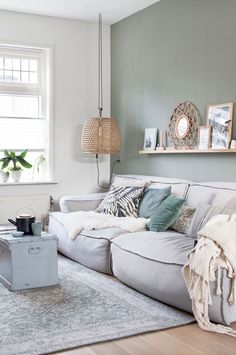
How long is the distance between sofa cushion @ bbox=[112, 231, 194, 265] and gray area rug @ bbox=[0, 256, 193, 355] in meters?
0.32

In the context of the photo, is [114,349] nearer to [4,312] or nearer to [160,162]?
[4,312]

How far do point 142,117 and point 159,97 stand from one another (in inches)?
15.8

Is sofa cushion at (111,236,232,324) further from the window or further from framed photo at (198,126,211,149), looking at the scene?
the window

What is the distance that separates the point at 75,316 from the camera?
317cm

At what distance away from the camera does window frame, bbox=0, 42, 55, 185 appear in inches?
230

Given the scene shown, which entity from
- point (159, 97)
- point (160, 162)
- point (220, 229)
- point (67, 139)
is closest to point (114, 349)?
point (220, 229)

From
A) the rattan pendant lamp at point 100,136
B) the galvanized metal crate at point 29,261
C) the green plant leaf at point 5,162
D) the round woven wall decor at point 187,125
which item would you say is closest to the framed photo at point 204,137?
the round woven wall decor at point 187,125

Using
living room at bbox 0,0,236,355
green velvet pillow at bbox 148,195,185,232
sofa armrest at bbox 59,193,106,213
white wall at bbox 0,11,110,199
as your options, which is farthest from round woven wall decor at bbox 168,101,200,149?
white wall at bbox 0,11,110,199

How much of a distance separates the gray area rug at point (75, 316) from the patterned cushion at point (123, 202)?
3.09 ft

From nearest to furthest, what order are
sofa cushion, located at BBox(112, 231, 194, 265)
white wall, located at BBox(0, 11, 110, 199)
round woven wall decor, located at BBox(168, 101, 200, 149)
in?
sofa cushion, located at BBox(112, 231, 194, 265) → round woven wall decor, located at BBox(168, 101, 200, 149) → white wall, located at BBox(0, 11, 110, 199)

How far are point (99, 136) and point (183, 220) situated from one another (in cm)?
191

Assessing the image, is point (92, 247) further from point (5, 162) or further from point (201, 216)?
point (5, 162)

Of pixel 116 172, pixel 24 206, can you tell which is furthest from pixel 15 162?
pixel 116 172

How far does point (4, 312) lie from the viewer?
3.26 metres
